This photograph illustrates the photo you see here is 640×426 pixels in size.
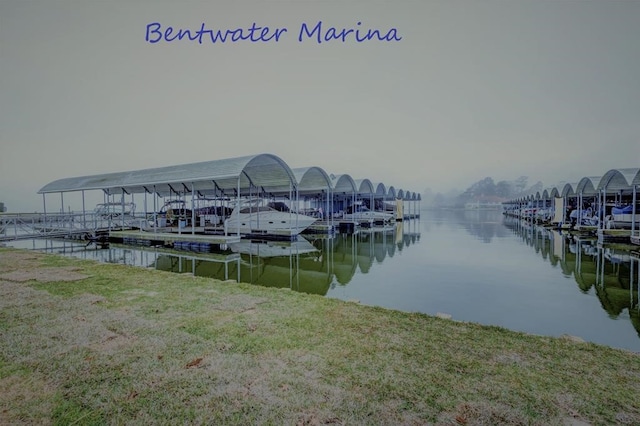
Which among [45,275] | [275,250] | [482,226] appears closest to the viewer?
[45,275]

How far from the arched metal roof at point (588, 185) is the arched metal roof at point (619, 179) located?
3.04ft

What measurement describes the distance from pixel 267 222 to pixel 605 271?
13.7 meters

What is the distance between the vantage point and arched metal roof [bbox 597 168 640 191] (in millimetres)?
14594

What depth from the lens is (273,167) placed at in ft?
52.1

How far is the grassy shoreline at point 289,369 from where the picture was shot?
2227 millimetres

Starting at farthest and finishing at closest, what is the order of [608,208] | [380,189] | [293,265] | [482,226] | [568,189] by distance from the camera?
1. [380,189]
2. [482,226]
3. [608,208]
4. [568,189]
5. [293,265]

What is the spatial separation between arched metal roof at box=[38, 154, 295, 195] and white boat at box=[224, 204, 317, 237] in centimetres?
174

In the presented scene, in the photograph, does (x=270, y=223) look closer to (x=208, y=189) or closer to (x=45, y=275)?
(x=208, y=189)

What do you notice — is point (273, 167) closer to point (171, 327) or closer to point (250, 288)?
point (250, 288)

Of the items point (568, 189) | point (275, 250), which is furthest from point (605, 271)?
point (568, 189)

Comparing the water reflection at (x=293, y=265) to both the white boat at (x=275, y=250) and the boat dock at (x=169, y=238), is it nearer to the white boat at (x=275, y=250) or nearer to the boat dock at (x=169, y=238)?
the white boat at (x=275, y=250)

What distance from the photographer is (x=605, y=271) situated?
27.5 feet

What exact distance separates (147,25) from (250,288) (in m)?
9.91

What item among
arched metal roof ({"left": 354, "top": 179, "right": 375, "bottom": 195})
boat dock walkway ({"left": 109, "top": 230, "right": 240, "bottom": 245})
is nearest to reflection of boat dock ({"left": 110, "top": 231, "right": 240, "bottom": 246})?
boat dock walkway ({"left": 109, "top": 230, "right": 240, "bottom": 245})
